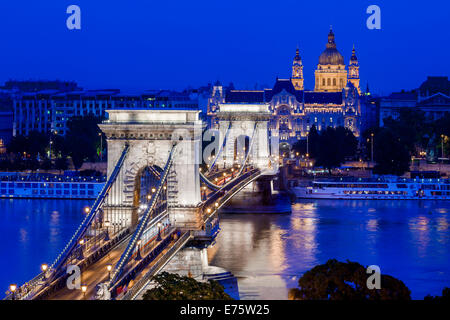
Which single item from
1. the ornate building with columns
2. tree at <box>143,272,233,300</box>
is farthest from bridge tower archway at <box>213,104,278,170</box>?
the ornate building with columns

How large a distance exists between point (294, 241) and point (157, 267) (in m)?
12.2

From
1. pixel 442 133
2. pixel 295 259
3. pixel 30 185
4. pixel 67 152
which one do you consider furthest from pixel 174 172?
pixel 442 133

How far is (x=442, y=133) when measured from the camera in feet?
184

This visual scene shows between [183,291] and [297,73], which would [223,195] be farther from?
[297,73]

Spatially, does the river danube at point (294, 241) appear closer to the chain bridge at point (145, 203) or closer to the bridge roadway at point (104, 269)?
the chain bridge at point (145, 203)

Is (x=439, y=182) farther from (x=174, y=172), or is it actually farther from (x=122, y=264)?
(x=122, y=264)

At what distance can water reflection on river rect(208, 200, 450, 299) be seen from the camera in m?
20.8

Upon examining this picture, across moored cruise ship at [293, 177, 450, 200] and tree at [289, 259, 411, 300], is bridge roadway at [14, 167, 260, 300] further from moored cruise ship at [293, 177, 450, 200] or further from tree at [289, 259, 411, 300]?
moored cruise ship at [293, 177, 450, 200]

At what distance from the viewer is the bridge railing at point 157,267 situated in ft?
44.0

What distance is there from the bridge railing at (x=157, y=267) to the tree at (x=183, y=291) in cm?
72

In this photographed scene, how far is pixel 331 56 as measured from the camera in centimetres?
Answer: 8500

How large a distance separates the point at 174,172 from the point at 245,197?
1703cm

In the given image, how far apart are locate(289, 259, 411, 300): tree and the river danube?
6341 mm

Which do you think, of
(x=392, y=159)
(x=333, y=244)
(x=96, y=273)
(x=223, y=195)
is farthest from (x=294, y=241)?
(x=392, y=159)
